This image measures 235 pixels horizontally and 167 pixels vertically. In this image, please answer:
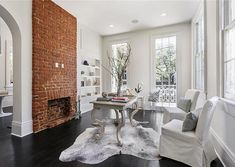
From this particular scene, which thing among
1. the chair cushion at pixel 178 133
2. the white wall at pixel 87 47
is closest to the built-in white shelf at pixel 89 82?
the white wall at pixel 87 47

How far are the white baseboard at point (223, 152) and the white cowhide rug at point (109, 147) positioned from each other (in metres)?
0.87

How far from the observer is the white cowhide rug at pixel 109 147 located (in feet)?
6.75

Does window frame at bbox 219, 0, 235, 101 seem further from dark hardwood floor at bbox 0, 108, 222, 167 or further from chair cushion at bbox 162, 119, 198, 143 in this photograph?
dark hardwood floor at bbox 0, 108, 222, 167

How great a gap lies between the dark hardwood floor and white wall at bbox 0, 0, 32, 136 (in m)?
0.29

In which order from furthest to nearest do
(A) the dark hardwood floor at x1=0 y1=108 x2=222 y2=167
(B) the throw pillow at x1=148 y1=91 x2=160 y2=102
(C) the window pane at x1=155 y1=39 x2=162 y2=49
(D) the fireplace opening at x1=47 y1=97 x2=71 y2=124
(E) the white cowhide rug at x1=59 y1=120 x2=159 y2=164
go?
1. (C) the window pane at x1=155 y1=39 x2=162 y2=49
2. (B) the throw pillow at x1=148 y1=91 x2=160 y2=102
3. (D) the fireplace opening at x1=47 y1=97 x2=71 y2=124
4. (E) the white cowhide rug at x1=59 y1=120 x2=159 y2=164
5. (A) the dark hardwood floor at x1=0 y1=108 x2=222 y2=167

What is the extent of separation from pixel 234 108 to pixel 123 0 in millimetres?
3047

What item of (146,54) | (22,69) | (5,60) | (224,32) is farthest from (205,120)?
(5,60)

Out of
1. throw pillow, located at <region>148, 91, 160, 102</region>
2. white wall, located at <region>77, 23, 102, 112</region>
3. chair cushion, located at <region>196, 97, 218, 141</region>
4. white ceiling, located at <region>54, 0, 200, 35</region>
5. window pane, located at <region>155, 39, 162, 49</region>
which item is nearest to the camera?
chair cushion, located at <region>196, 97, 218, 141</region>

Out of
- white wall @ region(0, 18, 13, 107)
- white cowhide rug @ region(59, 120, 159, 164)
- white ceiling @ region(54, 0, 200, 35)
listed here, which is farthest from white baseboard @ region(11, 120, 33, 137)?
white wall @ region(0, 18, 13, 107)

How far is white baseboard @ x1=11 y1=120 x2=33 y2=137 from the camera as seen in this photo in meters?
2.85

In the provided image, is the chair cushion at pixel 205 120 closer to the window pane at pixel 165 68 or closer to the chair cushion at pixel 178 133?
the chair cushion at pixel 178 133

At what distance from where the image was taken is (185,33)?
15.5ft

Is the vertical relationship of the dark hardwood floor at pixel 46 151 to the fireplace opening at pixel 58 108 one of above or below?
below

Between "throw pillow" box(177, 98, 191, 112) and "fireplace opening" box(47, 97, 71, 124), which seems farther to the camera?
"fireplace opening" box(47, 97, 71, 124)
